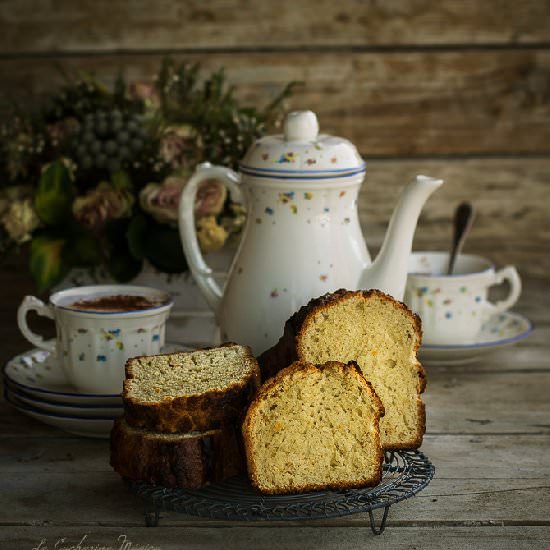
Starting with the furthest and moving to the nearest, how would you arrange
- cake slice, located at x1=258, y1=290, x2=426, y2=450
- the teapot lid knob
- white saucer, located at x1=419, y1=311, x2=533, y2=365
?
1. white saucer, located at x1=419, y1=311, x2=533, y2=365
2. the teapot lid knob
3. cake slice, located at x1=258, y1=290, x2=426, y2=450

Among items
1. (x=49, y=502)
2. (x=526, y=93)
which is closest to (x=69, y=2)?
(x=526, y=93)

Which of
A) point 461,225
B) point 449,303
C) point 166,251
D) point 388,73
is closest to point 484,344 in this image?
point 449,303

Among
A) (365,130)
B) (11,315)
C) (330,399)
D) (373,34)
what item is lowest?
(11,315)

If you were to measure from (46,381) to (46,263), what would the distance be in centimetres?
34

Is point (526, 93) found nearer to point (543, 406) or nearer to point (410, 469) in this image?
point (543, 406)

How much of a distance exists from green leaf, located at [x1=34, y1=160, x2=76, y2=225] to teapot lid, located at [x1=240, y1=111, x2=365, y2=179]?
49cm

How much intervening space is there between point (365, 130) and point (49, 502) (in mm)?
1328

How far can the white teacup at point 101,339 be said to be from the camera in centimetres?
114

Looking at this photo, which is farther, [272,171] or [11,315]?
[11,315]

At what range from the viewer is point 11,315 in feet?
5.84

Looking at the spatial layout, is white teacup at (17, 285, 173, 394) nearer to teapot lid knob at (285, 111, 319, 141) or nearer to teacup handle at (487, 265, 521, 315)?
teapot lid knob at (285, 111, 319, 141)

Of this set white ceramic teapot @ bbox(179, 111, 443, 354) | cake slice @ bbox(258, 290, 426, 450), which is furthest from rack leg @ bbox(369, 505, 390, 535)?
white ceramic teapot @ bbox(179, 111, 443, 354)

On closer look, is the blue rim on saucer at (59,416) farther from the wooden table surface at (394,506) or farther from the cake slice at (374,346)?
the cake slice at (374,346)

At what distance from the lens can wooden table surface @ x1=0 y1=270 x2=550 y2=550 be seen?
882 mm
